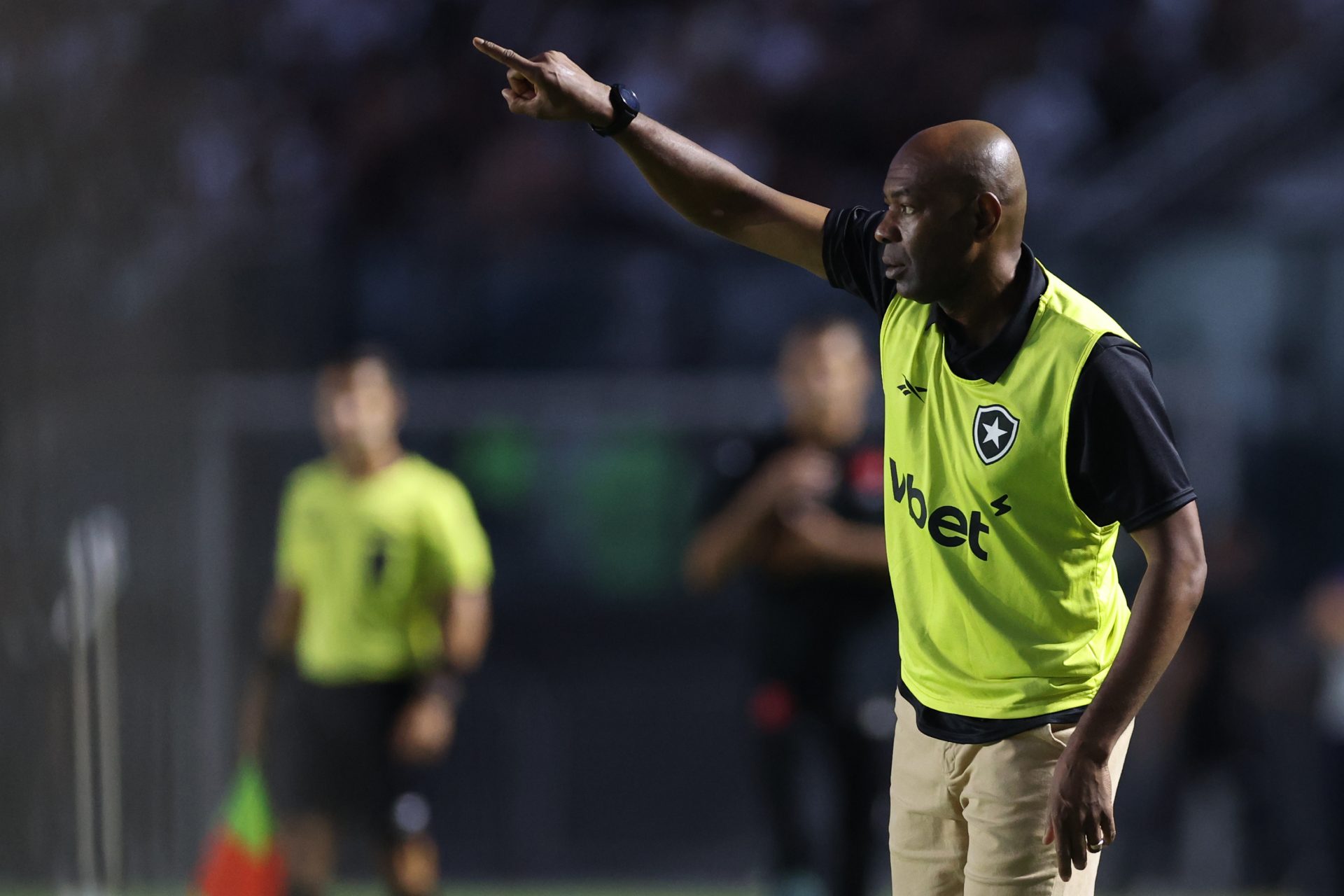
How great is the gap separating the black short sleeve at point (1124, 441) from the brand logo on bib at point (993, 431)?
10 cm

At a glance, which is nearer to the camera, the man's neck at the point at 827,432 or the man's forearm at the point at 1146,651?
the man's forearm at the point at 1146,651

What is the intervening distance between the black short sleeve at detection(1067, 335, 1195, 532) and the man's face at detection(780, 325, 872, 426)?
322cm

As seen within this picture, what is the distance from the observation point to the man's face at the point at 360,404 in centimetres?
646

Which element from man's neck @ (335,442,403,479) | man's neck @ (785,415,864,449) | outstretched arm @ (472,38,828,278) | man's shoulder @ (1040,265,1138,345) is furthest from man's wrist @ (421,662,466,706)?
man's shoulder @ (1040,265,1138,345)

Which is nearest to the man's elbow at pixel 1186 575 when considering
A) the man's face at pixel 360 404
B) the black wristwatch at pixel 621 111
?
the black wristwatch at pixel 621 111

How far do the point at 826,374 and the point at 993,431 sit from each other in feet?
10.4

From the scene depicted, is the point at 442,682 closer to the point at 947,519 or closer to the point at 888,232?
the point at 947,519

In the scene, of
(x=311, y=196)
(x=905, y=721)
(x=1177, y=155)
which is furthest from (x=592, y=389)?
(x=905, y=721)

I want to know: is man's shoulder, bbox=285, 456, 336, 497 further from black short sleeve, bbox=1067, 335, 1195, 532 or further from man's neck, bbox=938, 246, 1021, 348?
black short sleeve, bbox=1067, 335, 1195, 532

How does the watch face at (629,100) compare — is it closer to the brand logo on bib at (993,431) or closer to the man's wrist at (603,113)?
the man's wrist at (603,113)

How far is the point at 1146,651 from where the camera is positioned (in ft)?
8.75

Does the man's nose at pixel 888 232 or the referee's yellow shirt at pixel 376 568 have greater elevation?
the man's nose at pixel 888 232

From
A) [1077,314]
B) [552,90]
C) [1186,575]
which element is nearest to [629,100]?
[552,90]

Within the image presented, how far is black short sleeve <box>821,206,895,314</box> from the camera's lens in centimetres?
317
